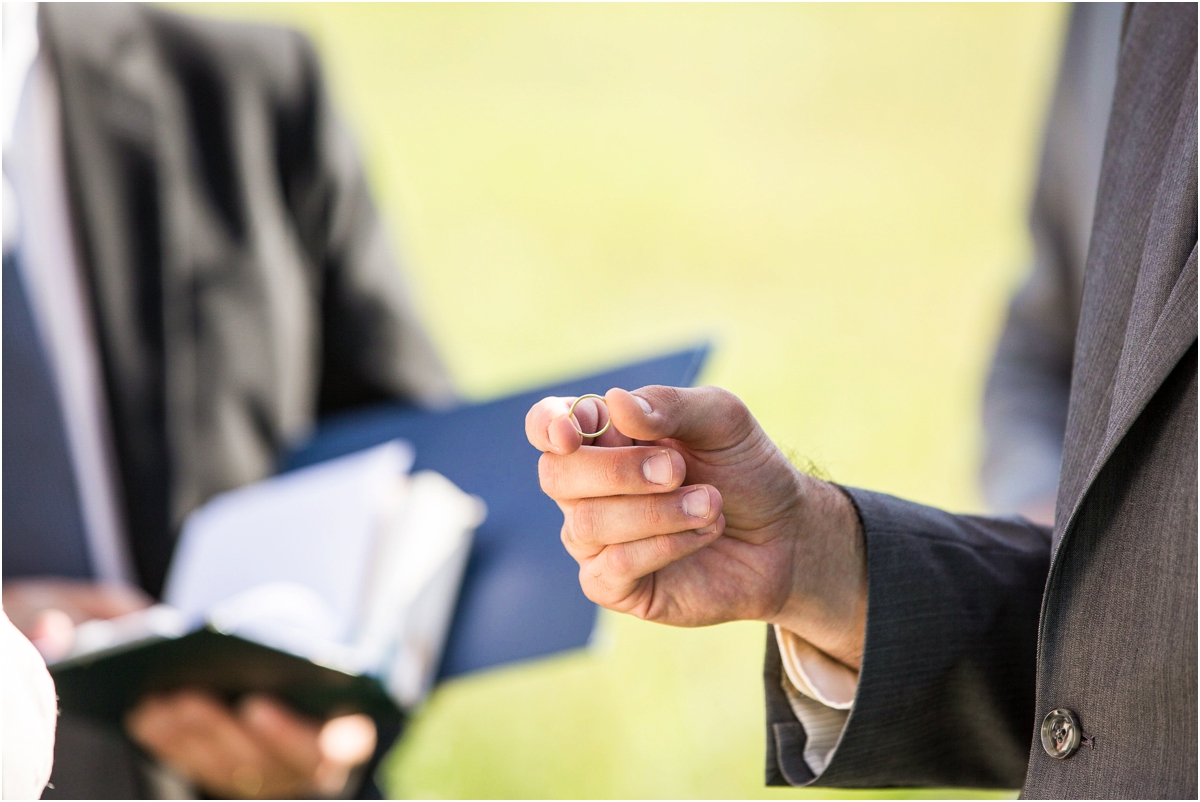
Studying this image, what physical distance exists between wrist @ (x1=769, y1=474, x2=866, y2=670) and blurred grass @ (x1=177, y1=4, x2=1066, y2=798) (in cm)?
183

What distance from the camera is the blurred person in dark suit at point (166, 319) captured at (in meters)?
1.21

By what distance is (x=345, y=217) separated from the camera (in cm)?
171

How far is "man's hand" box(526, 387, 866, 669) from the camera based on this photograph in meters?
0.53

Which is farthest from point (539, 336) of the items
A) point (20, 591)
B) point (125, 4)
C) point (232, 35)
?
point (20, 591)

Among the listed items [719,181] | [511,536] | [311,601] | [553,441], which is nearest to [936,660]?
[553,441]

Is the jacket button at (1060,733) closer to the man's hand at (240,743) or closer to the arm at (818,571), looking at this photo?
the arm at (818,571)

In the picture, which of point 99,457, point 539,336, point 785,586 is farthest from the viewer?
point 539,336

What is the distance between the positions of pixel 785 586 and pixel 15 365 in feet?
3.59

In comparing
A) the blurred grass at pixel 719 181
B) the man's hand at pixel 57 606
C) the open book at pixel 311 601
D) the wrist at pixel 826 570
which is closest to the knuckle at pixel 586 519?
the wrist at pixel 826 570

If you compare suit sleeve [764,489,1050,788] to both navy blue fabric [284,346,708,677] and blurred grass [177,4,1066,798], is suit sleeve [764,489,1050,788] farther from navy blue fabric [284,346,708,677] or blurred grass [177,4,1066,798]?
blurred grass [177,4,1066,798]

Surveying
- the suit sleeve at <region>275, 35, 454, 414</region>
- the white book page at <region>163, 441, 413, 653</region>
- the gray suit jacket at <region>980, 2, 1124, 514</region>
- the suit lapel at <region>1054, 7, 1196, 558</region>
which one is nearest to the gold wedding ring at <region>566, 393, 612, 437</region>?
Result: the suit lapel at <region>1054, 7, 1196, 558</region>

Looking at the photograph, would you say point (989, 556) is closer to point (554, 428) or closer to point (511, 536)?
point (554, 428)

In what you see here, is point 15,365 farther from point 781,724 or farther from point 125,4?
point 781,724

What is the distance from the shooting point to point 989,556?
690 millimetres
